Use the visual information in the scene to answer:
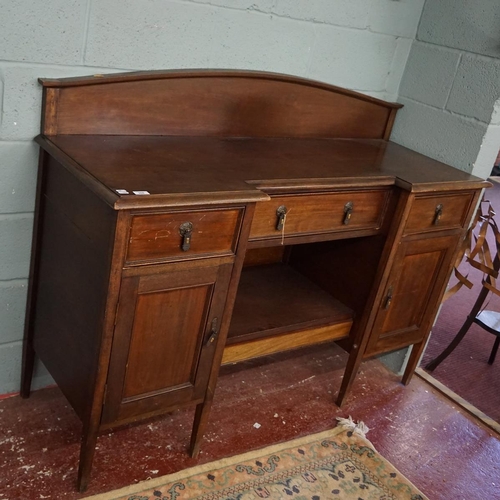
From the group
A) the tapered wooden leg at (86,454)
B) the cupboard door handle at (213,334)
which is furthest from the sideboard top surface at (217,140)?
the tapered wooden leg at (86,454)

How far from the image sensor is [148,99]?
184 cm

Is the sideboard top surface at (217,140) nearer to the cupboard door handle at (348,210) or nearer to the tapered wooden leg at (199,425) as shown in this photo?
the cupboard door handle at (348,210)

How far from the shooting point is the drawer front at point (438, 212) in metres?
2.07

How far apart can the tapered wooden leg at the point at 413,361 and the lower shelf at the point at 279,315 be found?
0.42 metres

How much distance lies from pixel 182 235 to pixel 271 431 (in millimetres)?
936

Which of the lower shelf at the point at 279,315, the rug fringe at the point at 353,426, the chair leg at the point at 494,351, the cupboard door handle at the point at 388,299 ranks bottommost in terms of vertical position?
the rug fringe at the point at 353,426

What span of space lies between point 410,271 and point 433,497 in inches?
29.8

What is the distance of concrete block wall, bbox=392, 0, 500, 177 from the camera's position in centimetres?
227

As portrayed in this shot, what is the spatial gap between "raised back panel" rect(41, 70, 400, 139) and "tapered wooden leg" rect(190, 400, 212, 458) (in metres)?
0.85

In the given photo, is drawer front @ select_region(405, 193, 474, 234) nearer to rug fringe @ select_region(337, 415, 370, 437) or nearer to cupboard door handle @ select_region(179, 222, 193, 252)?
rug fringe @ select_region(337, 415, 370, 437)

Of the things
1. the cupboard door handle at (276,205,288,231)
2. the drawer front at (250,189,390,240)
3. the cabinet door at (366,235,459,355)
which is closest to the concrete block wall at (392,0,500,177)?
Answer: the cabinet door at (366,235,459,355)

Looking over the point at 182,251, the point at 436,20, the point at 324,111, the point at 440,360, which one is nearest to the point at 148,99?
the point at 182,251

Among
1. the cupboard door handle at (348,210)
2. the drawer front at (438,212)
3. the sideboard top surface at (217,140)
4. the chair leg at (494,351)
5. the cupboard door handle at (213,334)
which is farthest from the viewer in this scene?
the chair leg at (494,351)

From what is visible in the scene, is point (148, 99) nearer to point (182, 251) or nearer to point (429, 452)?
point (182, 251)
